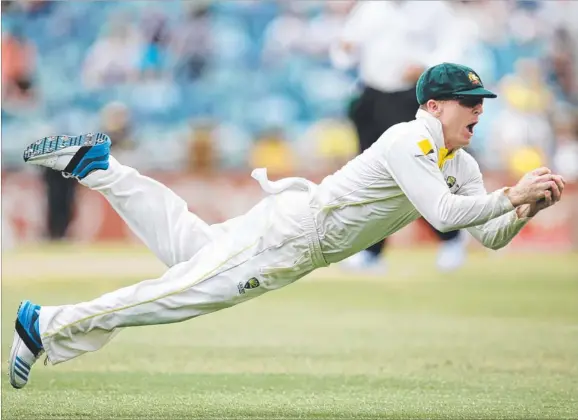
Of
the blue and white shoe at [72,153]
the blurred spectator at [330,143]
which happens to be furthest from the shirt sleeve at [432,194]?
the blurred spectator at [330,143]

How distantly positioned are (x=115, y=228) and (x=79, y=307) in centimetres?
1376

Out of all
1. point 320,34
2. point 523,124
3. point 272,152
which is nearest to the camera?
point 272,152

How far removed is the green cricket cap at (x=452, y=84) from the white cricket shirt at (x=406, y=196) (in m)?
0.13

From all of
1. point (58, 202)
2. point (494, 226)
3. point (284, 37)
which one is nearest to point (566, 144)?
point (284, 37)

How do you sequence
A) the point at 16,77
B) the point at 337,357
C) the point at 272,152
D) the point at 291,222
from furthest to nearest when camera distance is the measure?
the point at 16,77, the point at 272,152, the point at 337,357, the point at 291,222

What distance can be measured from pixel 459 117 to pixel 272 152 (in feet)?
48.5

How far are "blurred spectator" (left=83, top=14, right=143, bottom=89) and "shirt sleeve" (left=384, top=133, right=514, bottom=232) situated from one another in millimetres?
16435

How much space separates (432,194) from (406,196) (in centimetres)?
31

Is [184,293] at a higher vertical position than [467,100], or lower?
lower

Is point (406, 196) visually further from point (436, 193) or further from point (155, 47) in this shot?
point (155, 47)

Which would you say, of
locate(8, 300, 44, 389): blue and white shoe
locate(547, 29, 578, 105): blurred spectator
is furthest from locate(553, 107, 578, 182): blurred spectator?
locate(8, 300, 44, 389): blue and white shoe

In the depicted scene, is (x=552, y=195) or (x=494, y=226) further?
(x=494, y=226)

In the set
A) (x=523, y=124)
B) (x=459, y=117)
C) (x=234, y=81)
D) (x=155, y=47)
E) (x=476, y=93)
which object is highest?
(x=155, y=47)

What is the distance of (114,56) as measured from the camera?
70.6 feet
